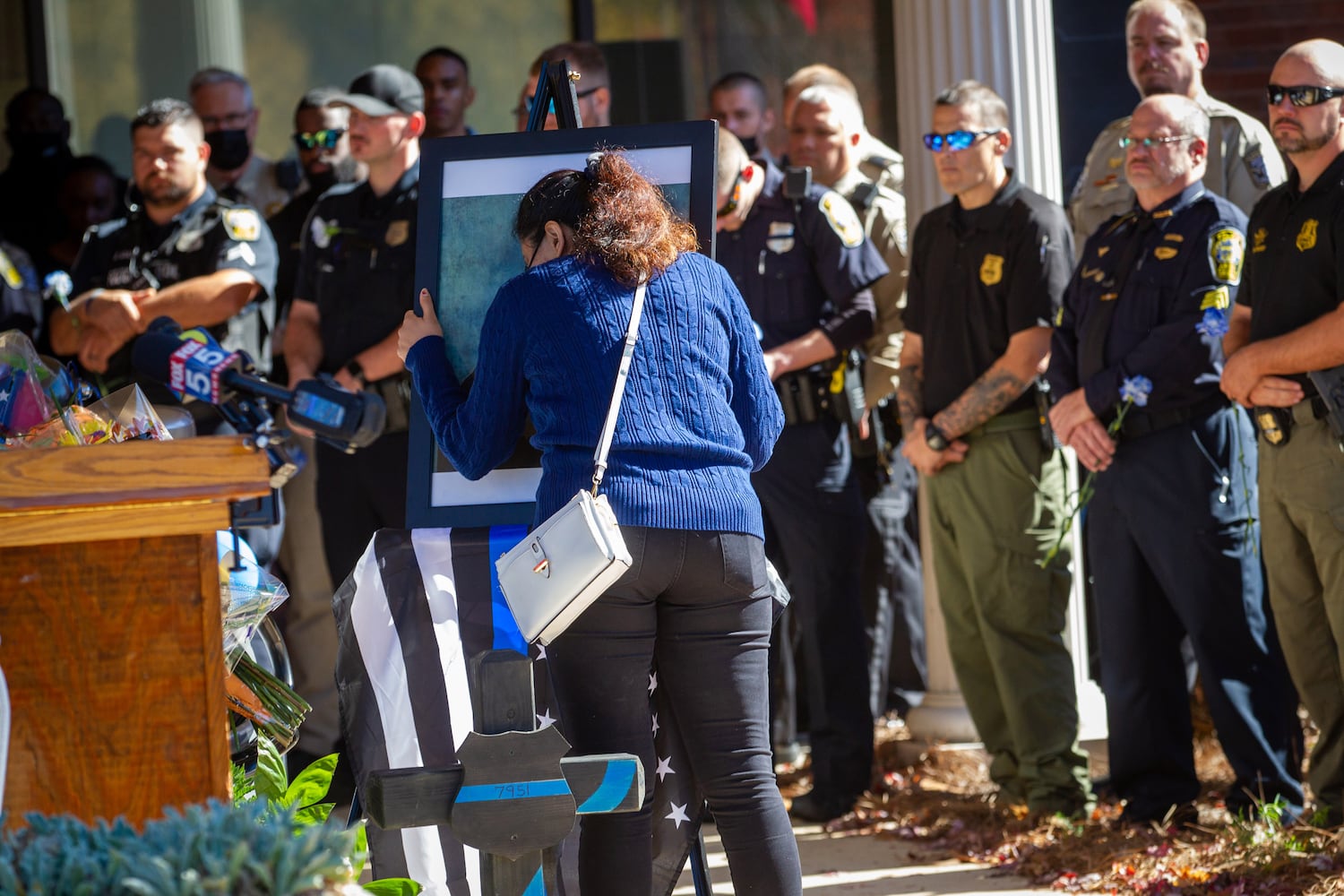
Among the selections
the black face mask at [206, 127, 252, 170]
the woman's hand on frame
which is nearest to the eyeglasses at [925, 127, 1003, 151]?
the woman's hand on frame

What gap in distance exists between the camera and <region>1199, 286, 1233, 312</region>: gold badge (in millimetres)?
4203

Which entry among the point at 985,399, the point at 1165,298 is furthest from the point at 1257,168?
the point at 985,399

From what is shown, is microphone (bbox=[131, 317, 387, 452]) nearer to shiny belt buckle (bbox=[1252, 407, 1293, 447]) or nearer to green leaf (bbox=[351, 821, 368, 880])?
green leaf (bbox=[351, 821, 368, 880])

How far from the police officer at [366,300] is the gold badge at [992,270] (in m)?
1.72

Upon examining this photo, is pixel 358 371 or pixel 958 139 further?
pixel 358 371

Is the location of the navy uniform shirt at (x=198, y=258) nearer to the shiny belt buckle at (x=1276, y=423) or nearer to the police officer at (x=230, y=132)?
the police officer at (x=230, y=132)

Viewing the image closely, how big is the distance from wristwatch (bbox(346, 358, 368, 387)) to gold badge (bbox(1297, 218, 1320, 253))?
2665 millimetres

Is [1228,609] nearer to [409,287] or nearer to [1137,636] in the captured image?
[1137,636]

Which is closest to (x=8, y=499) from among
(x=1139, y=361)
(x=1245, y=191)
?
(x=1139, y=361)

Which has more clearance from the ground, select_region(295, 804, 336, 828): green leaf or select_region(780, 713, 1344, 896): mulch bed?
select_region(295, 804, 336, 828): green leaf

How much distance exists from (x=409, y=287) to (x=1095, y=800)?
253cm

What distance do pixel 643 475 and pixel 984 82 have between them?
9.47 feet

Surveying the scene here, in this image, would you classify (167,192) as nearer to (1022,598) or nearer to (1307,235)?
(1022,598)

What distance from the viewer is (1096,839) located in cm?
430
